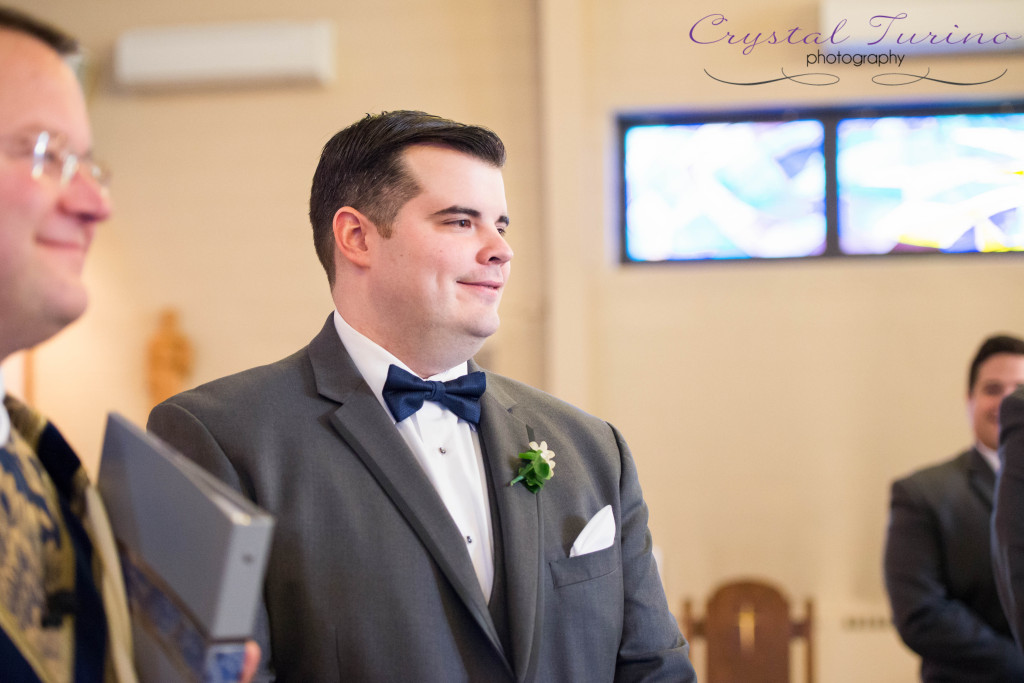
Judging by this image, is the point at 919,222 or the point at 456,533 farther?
the point at 919,222

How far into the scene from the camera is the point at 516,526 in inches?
62.8

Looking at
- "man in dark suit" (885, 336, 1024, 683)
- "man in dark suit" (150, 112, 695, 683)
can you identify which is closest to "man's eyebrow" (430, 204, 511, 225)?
"man in dark suit" (150, 112, 695, 683)

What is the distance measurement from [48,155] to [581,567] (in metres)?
1.13

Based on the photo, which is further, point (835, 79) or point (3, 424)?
point (835, 79)

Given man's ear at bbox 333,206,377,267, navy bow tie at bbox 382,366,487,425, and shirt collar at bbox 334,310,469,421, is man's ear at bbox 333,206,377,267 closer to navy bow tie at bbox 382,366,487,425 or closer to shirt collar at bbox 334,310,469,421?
shirt collar at bbox 334,310,469,421

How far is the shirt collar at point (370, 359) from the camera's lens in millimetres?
1718

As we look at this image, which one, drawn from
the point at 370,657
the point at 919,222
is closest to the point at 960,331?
the point at 919,222

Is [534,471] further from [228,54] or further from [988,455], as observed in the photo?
[228,54]

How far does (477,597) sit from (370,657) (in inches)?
7.6

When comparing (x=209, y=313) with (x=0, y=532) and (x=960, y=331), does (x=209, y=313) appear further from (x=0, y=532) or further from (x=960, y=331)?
(x=0, y=532)

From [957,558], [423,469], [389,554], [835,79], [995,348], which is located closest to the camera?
[389,554]

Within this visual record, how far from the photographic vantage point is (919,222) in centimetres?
522

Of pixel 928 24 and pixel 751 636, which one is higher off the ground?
pixel 928 24

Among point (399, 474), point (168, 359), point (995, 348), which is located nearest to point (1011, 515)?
point (399, 474)
